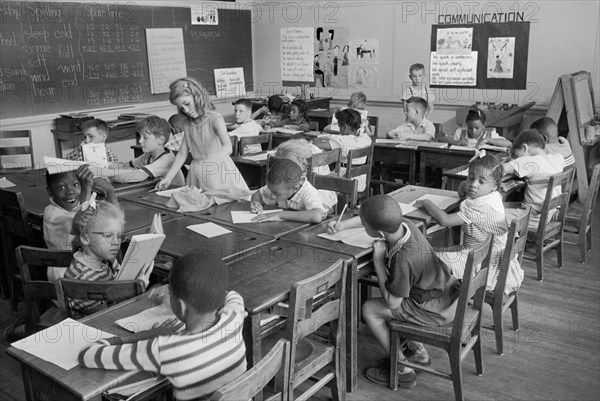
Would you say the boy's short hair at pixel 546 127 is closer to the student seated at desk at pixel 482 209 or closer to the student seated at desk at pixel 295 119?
the student seated at desk at pixel 482 209

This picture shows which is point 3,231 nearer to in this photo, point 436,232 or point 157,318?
point 157,318

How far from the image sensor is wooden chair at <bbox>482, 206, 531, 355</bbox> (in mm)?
2797

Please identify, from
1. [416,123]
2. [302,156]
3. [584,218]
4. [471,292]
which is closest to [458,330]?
[471,292]

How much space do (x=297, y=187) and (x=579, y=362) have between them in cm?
169

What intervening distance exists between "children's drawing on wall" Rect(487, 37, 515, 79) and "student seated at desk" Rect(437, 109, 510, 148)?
1.96 metres

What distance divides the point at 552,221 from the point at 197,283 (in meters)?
3.45

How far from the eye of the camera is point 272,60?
9227 millimetres

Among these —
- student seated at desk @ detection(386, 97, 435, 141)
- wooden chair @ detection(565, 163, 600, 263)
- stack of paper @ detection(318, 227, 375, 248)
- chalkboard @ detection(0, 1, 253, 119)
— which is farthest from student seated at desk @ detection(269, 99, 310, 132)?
stack of paper @ detection(318, 227, 375, 248)

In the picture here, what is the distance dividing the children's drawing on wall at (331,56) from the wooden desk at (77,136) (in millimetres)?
2949

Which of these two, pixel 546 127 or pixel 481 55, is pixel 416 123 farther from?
pixel 481 55

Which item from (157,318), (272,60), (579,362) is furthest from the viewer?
(272,60)

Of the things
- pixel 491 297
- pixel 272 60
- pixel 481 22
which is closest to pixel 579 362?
pixel 491 297

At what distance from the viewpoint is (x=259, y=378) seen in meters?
1.56

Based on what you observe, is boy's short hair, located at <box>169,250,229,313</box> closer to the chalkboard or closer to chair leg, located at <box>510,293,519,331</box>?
chair leg, located at <box>510,293,519,331</box>
